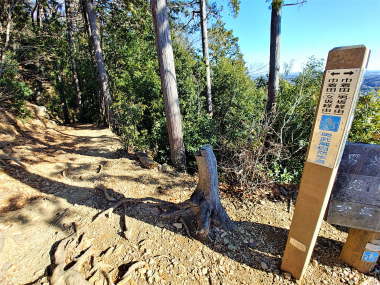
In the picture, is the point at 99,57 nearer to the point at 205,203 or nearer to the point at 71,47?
the point at 71,47

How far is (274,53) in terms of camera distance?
4539mm

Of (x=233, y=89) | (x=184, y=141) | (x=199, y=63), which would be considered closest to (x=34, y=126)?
(x=184, y=141)

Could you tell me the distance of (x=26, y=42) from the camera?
7.42 meters

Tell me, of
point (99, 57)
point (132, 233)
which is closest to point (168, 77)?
point (132, 233)

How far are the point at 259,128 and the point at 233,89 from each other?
389 cm

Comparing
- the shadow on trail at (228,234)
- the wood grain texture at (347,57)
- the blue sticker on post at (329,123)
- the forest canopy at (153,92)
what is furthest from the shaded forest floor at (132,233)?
the wood grain texture at (347,57)

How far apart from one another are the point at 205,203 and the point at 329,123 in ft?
5.84

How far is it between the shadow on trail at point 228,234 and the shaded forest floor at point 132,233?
0.5 inches

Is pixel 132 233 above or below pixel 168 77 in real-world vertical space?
below

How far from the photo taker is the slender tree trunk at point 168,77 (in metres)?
3.62

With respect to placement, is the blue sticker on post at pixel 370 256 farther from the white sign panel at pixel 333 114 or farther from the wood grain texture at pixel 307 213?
the white sign panel at pixel 333 114

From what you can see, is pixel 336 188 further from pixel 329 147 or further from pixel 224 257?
pixel 224 257

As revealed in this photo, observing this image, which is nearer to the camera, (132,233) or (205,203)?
(132,233)

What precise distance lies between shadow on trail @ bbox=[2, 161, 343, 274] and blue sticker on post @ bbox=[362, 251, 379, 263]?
0.91 ft
